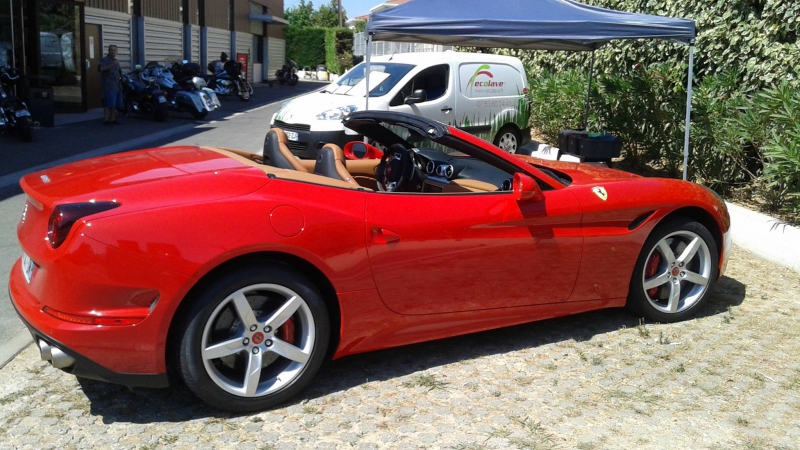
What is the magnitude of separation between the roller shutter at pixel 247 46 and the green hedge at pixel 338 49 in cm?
1242

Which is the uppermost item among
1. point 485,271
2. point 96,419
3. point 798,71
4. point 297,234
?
point 798,71

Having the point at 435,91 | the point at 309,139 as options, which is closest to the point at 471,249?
the point at 309,139

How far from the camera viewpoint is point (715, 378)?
4223 millimetres

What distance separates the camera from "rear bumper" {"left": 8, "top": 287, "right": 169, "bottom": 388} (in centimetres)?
324

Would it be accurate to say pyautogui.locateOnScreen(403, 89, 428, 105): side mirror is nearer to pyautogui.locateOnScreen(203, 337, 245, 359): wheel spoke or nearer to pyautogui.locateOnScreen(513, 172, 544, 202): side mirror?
pyautogui.locateOnScreen(513, 172, 544, 202): side mirror

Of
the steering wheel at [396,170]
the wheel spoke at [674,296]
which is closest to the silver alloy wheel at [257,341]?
the steering wheel at [396,170]

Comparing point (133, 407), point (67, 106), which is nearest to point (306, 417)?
point (133, 407)

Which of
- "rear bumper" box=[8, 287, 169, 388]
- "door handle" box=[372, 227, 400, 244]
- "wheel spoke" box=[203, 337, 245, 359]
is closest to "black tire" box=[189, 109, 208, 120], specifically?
"door handle" box=[372, 227, 400, 244]

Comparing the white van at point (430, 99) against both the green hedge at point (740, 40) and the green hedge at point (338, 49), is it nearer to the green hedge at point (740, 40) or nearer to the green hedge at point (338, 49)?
the green hedge at point (740, 40)

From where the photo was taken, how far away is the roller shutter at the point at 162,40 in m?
23.5

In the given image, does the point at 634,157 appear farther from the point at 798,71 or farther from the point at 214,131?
the point at 214,131

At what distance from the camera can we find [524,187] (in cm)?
416

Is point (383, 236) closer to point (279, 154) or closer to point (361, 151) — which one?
point (279, 154)

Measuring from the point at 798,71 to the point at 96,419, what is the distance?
7888mm
